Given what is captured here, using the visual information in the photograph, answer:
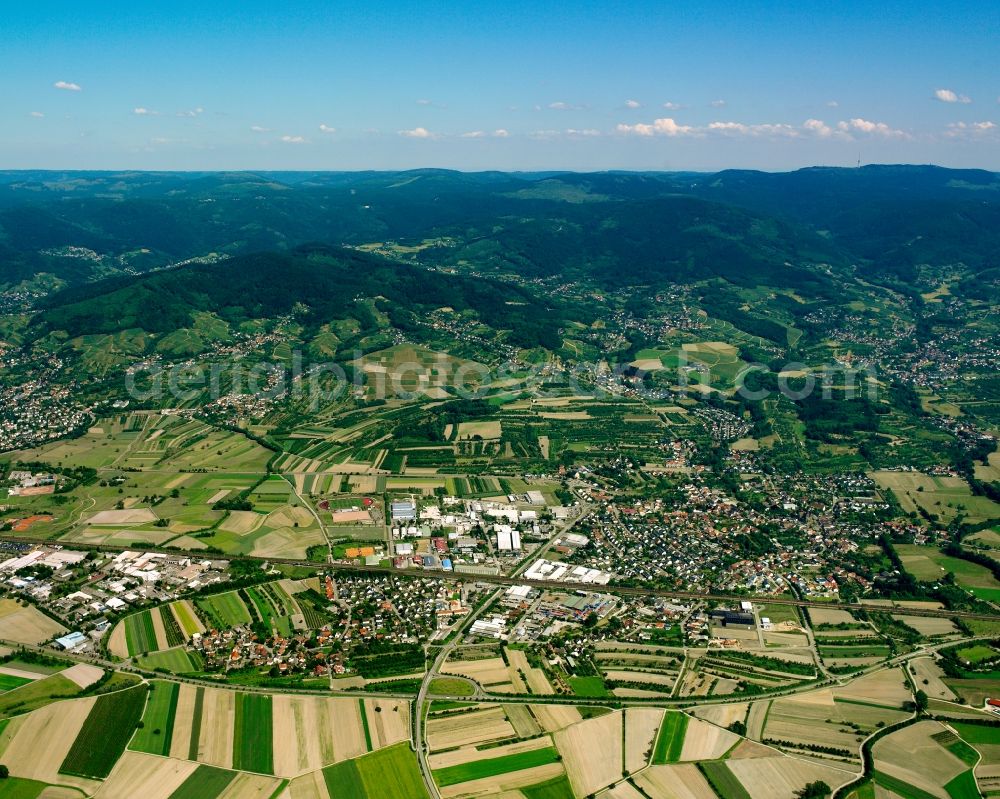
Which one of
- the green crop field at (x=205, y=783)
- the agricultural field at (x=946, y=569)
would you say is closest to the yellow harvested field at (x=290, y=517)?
the green crop field at (x=205, y=783)

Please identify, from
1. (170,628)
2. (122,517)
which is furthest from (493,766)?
(122,517)

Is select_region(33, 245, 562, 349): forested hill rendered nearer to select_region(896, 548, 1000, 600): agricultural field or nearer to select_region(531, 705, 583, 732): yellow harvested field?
select_region(896, 548, 1000, 600): agricultural field

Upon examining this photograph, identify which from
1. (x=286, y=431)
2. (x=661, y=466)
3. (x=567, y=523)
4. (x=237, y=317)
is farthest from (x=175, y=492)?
(x=237, y=317)

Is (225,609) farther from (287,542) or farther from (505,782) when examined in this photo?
(505,782)

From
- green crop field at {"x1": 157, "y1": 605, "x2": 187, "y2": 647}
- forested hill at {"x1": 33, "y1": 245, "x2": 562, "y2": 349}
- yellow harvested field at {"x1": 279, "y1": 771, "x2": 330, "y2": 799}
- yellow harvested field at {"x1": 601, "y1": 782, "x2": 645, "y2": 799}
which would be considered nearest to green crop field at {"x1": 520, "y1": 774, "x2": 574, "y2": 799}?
yellow harvested field at {"x1": 601, "y1": 782, "x2": 645, "y2": 799}

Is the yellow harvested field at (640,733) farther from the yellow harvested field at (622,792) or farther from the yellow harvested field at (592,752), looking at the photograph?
the yellow harvested field at (622,792)

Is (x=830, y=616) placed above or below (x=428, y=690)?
above
